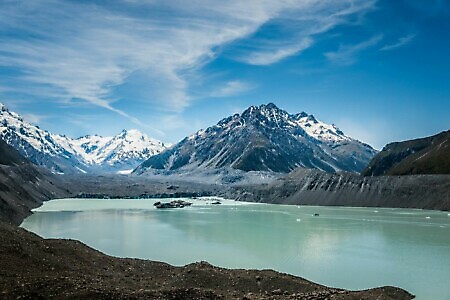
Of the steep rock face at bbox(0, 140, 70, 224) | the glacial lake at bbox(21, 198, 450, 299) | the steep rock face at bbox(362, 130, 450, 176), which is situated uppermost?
the steep rock face at bbox(362, 130, 450, 176)

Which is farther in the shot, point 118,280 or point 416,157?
point 416,157

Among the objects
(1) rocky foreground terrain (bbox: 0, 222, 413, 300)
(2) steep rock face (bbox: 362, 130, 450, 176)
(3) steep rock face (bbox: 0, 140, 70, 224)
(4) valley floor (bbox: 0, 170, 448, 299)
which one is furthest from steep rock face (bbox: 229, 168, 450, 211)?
(4) valley floor (bbox: 0, 170, 448, 299)

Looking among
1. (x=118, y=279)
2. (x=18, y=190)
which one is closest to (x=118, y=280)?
(x=118, y=279)

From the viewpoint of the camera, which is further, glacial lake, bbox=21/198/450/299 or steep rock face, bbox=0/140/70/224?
steep rock face, bbox=0/140/70/224

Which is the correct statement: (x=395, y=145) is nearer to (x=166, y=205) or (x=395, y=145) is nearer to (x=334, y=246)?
(x=166, y=205)

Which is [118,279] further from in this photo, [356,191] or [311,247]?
[356,191]

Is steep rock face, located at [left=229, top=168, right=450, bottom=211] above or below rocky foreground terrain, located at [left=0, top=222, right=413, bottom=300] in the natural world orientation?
above

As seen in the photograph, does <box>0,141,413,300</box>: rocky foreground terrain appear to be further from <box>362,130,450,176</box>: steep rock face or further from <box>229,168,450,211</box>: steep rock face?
<box>362,130,450,176</box>: steep rock face

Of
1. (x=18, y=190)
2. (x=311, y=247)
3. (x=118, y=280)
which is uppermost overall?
(x=18, y=190)

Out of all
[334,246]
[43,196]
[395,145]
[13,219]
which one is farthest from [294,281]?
[395,145]
